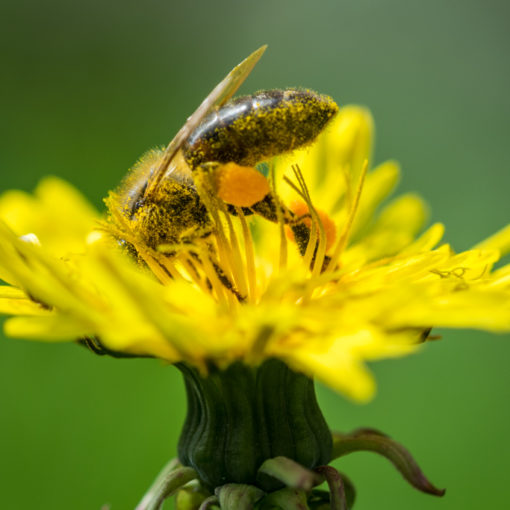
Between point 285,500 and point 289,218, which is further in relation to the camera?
point 289,218

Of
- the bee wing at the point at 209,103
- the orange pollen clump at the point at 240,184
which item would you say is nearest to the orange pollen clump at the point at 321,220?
the orange pollen clump at the point at 240,184

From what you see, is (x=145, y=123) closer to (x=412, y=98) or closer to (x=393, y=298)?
(x=412, y=98)

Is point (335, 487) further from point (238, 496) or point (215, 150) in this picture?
point (215, 150)

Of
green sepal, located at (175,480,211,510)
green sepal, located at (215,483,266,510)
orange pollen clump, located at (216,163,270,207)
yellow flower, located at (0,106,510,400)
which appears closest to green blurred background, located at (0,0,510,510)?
yellow flower, located at (0,106,510,400)

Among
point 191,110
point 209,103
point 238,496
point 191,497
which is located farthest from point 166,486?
point 191,110

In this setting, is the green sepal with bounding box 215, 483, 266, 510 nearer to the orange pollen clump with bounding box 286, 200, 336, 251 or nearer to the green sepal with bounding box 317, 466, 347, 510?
the green sepal with bounding box 317, 466, 347, 510

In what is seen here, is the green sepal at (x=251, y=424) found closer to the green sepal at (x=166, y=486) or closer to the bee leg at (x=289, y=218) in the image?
the green sepal at (x=166, y=486)
